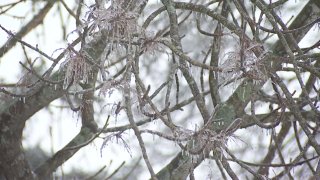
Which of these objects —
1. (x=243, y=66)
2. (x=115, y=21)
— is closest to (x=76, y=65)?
(x=115, y=21)

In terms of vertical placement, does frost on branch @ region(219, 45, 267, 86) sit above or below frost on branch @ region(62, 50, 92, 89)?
below

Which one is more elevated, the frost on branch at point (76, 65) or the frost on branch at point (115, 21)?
the frost on branch at point (115, 21)

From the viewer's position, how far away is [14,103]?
3.05m

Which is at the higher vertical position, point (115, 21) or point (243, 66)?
point (115, 21)

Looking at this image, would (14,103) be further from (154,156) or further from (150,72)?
(154,156)

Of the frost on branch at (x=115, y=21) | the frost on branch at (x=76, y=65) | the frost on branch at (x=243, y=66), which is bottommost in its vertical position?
the frost on branch at (x=243, y=66)

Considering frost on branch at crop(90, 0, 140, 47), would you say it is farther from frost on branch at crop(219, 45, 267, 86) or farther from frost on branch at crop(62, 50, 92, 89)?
frost on branch at crop(219, 45, 267, 86)

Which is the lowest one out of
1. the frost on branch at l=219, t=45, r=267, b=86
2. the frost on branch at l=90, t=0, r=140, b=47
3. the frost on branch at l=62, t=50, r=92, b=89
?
the frost on branch at l=219, t=45, r=267, b=86

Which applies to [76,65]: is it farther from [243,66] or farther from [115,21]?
[243,66]

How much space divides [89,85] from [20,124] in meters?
0.71

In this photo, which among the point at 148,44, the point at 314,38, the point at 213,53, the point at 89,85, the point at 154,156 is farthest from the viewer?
the point at 154,156

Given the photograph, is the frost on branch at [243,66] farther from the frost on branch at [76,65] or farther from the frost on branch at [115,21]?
the frost on branch at [76,65]

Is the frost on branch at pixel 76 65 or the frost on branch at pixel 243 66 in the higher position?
the frost on branch at pixel 76 65

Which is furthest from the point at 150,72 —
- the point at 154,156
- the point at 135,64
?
the point at 135,64
